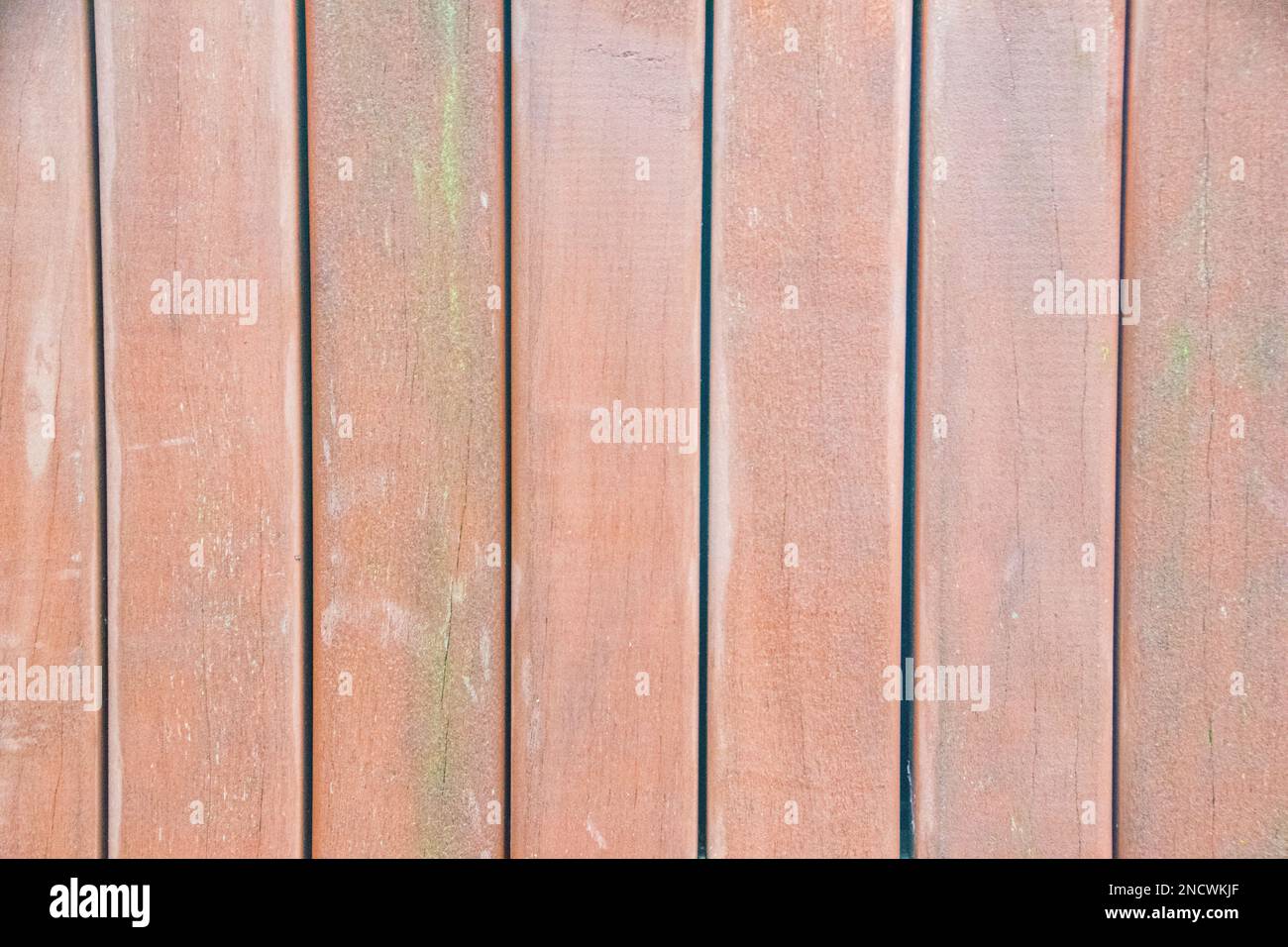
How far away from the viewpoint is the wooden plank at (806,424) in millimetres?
1134

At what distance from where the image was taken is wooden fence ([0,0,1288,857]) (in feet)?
3.73

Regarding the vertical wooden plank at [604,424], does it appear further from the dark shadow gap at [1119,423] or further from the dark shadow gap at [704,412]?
the dark shadow gap at [1119,423]

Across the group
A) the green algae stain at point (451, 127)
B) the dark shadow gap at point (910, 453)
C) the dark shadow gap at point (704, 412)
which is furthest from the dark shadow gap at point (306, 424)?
the dark shadow gap at point (910, 453)

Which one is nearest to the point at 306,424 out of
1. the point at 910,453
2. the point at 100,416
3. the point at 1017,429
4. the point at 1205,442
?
the point at 100,416

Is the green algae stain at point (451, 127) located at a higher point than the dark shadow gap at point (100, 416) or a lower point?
higher

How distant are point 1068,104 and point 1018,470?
519mm

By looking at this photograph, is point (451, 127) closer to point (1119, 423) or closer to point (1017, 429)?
point (1017, 429)

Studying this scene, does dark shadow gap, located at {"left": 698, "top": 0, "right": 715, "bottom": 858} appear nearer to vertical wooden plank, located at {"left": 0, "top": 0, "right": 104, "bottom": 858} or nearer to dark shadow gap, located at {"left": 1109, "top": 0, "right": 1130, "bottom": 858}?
dark shadow gap, located at {"left": 1109, "top": 0, "right": 1130, "bottom": 858}

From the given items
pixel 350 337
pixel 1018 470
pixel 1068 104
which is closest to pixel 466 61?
pixel 350 337

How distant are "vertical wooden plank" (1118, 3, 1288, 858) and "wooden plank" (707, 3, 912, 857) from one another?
13.6 inches

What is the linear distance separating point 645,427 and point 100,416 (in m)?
0.79

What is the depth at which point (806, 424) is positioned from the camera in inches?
45.3

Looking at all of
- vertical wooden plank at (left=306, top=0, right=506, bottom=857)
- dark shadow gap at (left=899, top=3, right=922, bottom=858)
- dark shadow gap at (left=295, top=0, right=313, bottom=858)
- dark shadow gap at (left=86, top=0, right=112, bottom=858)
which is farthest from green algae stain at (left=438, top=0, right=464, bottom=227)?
dark shadow gap at (left=899, top=3, right=922, bottom=858)

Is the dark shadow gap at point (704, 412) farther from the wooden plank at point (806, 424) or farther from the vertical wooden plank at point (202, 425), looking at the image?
the vertical wooden plank at point (202, 425)
